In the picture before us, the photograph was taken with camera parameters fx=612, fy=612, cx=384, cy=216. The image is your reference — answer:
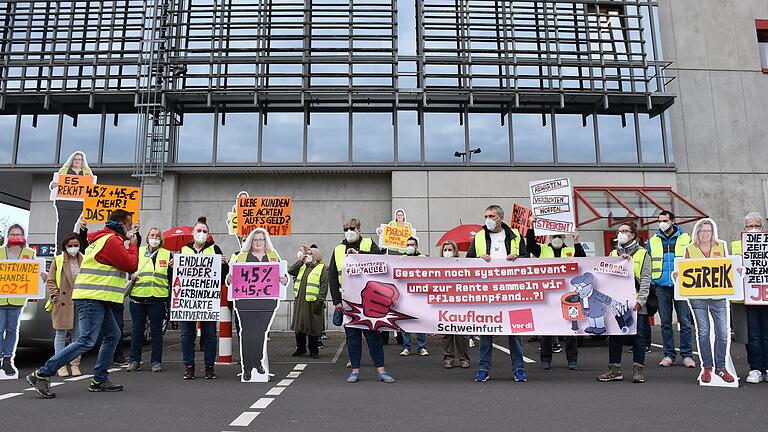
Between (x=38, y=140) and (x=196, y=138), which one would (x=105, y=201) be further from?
(x=38, y=140)

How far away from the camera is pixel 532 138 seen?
60.9 ft

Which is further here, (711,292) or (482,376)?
(482,376)

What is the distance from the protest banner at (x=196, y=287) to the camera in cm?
799

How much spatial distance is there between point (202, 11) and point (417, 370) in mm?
13526

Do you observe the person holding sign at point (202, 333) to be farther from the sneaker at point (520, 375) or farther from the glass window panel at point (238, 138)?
the glass window panel at point (238, 138)

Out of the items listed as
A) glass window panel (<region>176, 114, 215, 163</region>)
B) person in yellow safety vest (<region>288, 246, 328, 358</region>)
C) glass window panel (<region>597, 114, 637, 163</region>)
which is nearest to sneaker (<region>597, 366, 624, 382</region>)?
person in yellow safety vest (<region>288, 246, 328, 358</region>)

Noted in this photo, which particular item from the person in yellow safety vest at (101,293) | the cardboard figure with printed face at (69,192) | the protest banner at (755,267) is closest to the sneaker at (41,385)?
the person in yellow safety vest at (101,293)

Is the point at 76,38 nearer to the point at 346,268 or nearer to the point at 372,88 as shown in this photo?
the point at 372,88

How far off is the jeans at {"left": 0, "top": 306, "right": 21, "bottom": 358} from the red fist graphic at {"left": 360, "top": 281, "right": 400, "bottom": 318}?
4614 millimetres

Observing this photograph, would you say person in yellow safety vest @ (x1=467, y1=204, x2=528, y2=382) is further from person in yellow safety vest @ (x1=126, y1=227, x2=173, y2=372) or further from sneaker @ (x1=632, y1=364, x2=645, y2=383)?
person in yellow safety vest @ (x1=126, y1=227, x2=173, y2=372)

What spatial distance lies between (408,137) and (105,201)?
29.9ft

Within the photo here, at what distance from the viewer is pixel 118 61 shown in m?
17.9

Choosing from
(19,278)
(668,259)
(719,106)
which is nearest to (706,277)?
(668,259)

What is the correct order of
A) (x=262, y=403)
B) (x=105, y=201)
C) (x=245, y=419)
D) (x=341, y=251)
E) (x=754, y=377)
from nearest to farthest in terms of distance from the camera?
(x=245, y=419), (x=262, y=403), (x=754, y=377), (x=341, y=251), (x=105, y=201)
